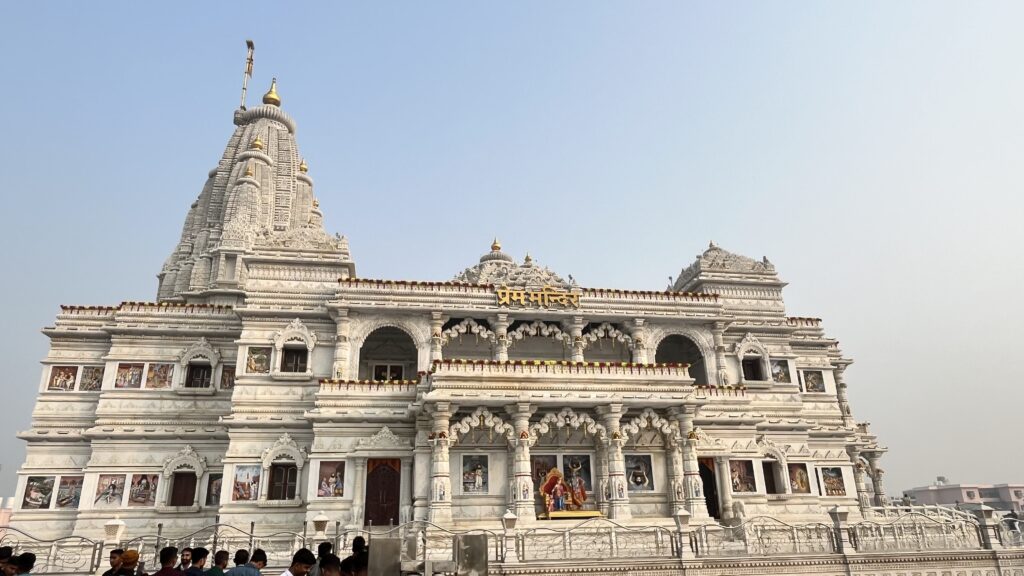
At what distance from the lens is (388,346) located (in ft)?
93.5

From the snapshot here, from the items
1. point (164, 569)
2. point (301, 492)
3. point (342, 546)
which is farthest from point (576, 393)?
point (164, 569)

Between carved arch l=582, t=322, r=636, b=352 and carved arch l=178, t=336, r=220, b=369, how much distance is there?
53.1ft

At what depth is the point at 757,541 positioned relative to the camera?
18281mm

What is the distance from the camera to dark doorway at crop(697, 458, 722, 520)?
25.3 metres

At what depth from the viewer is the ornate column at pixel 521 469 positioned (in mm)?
21812

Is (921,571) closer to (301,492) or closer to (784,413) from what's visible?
(784,413)

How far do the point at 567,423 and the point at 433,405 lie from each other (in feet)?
16.3

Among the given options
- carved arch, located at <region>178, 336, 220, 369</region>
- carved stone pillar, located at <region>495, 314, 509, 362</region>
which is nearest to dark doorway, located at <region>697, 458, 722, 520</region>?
carved stone pillar, located at <region>495, 314, 509, 362</region>

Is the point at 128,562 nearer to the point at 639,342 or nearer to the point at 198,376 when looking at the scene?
the point at 198,376

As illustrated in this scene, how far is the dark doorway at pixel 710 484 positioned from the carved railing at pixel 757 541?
651cm

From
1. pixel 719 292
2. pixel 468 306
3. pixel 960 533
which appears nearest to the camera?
pixel 960 533

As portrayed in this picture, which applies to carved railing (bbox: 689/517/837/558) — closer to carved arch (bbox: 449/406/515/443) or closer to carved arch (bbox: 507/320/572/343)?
carved arch (bbox: 449/406/515/443)

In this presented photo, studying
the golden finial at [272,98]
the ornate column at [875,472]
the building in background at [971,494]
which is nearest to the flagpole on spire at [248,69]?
the golden finial at [272,98]

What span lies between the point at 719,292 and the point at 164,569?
27.7 m
